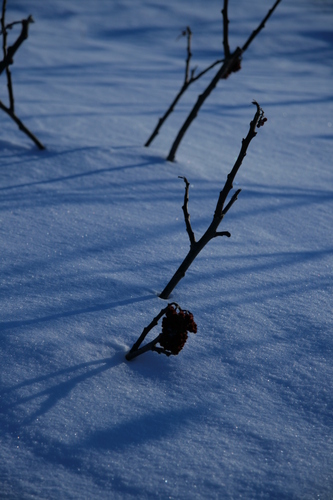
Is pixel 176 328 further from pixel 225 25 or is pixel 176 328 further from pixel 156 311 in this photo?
pixel 225 25

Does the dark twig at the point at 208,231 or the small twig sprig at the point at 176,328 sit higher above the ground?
the dark twig at the point at 208,231

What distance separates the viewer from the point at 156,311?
54.1 inches

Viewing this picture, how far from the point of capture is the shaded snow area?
966 mm

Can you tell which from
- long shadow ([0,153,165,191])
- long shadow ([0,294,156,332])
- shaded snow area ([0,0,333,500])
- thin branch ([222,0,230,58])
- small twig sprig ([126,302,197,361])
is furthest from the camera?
thin branch ([222,0,230,58])

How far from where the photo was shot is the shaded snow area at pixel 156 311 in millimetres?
966

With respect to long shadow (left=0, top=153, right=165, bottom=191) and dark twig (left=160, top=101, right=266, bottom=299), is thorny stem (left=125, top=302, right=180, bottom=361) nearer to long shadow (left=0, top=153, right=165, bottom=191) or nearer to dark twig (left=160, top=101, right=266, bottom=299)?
dark twig (left=160, top=101, right=266, bottom=299)

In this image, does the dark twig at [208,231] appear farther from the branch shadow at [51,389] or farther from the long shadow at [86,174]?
the long shadow at [86,174]

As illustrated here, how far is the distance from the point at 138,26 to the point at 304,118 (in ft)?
12.8

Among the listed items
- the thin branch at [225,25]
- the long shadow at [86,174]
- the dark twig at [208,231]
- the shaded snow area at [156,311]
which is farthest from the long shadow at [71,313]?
the thin branch at [225,25]

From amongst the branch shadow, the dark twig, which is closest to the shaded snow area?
the branch shadow

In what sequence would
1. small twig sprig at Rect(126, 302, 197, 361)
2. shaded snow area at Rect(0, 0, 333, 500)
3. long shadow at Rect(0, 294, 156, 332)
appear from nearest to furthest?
1. shaded snow area at Rect(0, 0, 333, 500)
2. small twig sprig at Rect(126, 302, 197, 361)
3. long shadow at Rect(0, 294, 156, 332)

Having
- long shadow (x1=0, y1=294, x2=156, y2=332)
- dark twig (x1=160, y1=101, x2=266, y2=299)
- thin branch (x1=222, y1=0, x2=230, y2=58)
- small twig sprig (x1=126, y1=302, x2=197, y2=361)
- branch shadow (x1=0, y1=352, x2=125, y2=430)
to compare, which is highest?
thin branch (x1=222, y1=0, x2=230, y2=58)

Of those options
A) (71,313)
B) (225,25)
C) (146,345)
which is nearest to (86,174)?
(225,25)

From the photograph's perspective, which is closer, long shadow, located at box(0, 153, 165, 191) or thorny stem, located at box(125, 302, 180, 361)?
thorny stem, located at box(125, 302, 180, 361)
